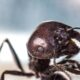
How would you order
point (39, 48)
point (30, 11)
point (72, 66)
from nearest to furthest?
point (39, 48) → point (72, 66) → point (30, 11)

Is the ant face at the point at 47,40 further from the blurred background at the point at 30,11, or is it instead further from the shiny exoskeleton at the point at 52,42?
the blurred background at the point at 30,11

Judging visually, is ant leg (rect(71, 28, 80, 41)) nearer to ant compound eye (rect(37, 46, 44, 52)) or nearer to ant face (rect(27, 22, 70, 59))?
ant face (rect(27, 22, 70, 59))

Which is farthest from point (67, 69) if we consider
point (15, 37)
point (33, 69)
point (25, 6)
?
point (25, 6)

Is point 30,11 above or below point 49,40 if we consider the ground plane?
above

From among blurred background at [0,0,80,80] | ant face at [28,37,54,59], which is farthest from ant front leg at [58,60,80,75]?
blurred background at [0,0,80,80]

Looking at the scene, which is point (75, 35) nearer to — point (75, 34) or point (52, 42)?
point (75, 34)

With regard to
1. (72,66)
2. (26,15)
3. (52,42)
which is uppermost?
(26,15)

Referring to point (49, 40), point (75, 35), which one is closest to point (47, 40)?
point (49, 40)
